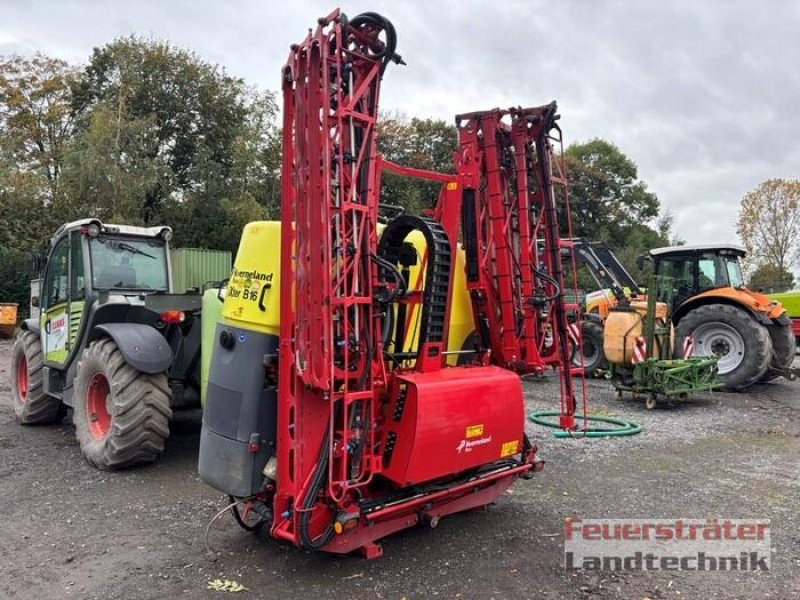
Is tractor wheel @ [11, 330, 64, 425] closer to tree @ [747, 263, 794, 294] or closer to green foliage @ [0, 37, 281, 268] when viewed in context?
green foliage @ [0, 37, 281, 268]

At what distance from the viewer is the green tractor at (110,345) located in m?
5.61

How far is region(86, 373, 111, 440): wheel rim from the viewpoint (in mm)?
6082

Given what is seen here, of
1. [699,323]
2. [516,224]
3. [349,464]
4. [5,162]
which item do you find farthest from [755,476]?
[5,162]

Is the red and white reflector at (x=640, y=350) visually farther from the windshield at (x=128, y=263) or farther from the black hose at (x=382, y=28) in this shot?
the black hose at (x=382, y=28)

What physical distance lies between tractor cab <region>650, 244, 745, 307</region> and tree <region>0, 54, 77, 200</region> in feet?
75.7

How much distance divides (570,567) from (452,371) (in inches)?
52.8

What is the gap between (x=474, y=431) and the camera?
3773 mm

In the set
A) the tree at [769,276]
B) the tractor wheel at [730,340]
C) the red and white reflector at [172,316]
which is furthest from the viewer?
the tree at [769,276]

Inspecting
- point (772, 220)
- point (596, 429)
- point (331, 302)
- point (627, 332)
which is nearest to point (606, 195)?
point (772, 220)

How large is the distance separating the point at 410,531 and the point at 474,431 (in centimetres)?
95

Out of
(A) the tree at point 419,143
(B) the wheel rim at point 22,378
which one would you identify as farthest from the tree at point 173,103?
(B) the wheel rim at point 22,378

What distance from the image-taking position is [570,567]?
12.4 ft

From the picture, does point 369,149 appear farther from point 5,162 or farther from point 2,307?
point 5,162

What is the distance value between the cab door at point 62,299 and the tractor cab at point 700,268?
9225 mm
